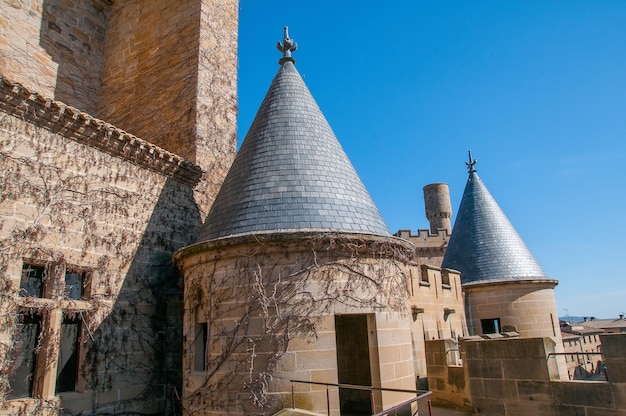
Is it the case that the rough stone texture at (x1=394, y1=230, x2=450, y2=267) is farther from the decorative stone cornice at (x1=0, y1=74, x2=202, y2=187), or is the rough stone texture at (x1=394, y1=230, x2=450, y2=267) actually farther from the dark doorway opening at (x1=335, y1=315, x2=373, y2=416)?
the decorative stone cornice at (x1=0, y1=74, x2=202, y2=187)

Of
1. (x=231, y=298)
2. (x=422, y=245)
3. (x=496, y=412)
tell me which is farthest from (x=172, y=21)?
(x=422, y=245)

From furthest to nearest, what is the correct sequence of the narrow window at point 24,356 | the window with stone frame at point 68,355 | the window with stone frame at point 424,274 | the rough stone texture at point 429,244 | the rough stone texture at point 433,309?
the rough stone texture at point 429,244
the window with stone frame at point 424,274
the rough stone texture at point 433,309
the window with stone frame at point 68,355
the narrow window at point 24,356

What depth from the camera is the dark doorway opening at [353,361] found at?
10016 millimetres

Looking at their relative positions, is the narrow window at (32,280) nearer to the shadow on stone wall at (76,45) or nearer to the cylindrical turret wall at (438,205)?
the shadow on stone wall at (76,45)

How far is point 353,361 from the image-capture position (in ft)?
33.9

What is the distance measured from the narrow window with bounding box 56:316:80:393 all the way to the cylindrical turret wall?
27.1 metres

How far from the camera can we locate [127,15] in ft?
46.8

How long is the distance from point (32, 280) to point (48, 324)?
77cm

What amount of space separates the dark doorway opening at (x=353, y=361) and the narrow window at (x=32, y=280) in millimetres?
6048

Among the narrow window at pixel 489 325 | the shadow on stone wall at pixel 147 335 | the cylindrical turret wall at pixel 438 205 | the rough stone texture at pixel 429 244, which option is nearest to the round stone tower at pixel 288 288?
the shadow on stone wall at pixel 147 335

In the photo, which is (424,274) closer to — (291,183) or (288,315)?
(291,183)

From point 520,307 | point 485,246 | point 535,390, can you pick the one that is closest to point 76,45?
point 485,246

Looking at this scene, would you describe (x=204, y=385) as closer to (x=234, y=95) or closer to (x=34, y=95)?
(x=34, y=95)

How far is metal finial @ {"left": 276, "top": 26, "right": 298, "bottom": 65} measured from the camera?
10.5 meters
